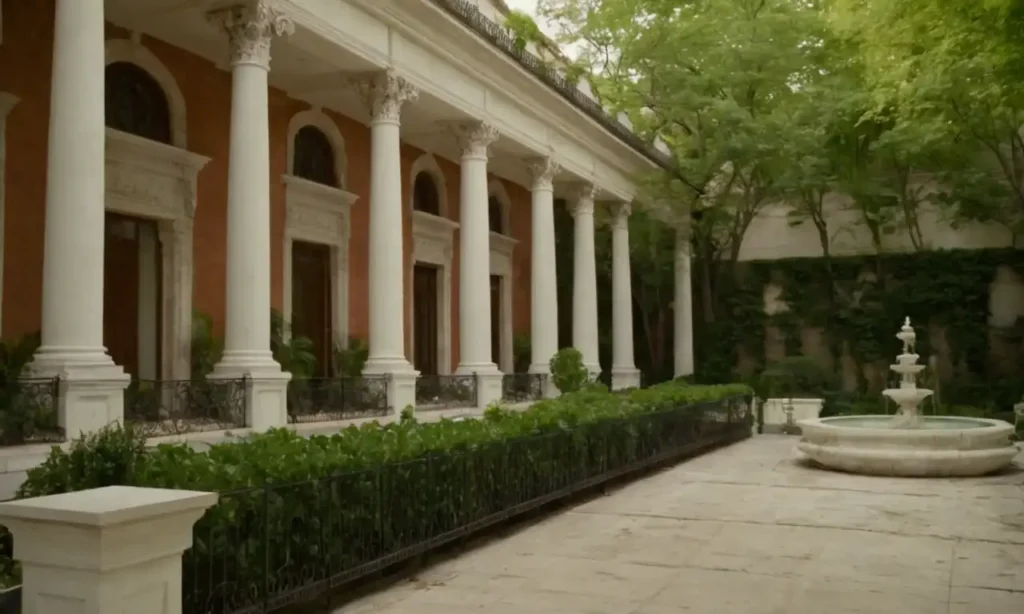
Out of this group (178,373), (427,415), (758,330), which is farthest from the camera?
(758,330)

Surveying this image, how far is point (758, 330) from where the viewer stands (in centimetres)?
2950

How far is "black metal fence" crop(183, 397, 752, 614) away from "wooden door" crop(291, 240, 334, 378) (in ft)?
25.6

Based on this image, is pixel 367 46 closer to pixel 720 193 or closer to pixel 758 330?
pixel 720 193

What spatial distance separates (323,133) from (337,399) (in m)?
6.32

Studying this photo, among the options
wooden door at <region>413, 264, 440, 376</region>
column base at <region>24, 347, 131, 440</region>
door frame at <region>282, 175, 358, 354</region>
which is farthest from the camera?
wooden door at <region>413, 264, 440, 376</region>

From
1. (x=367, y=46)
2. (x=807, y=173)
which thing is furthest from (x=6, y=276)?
(x=807, y=173)

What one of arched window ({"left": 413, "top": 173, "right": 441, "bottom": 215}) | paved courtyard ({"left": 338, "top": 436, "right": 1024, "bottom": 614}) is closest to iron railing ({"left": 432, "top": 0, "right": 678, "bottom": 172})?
arched window ({"left": 413, "top": 173, "right": 441, "bottom": 215})

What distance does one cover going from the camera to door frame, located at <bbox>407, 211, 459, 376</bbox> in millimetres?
21500

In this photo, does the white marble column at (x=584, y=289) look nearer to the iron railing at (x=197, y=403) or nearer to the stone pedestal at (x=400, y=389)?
the stone pedestal at (x=400, y=389)

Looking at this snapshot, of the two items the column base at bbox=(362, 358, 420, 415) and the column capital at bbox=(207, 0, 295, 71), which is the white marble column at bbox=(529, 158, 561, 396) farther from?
the column capital at bbox=(207, 0, 295, 71)

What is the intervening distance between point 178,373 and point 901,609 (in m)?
11.2

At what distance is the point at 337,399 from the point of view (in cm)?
1466

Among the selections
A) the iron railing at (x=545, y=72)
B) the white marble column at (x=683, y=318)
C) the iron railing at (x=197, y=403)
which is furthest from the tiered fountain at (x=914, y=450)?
the white marble column at (x=683, y=318)

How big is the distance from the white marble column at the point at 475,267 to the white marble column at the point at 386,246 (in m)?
2.79
